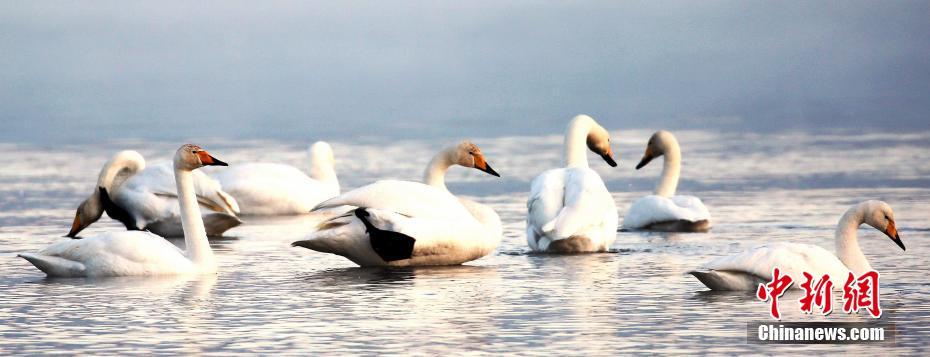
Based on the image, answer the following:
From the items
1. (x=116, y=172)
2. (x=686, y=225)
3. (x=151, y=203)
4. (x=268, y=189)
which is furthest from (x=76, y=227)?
(x=686, y=225)

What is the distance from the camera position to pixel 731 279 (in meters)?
9.77

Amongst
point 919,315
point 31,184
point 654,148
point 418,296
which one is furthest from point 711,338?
point 31,184

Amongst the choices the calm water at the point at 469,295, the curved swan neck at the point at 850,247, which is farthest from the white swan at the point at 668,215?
the curved swan neck at the point at 850,247

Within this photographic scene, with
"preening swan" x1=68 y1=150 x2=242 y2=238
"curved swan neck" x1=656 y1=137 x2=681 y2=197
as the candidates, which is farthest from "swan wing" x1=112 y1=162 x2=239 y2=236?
"curved swan neck" x1=656 y1=137 x2=681 y2=197

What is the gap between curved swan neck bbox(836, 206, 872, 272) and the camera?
10125 millimetres

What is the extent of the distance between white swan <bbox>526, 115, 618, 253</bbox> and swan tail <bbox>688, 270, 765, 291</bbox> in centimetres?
219

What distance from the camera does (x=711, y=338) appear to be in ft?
27.0

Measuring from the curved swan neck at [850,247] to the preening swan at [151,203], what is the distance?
5.29m

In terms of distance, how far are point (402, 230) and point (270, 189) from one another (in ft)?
18.5

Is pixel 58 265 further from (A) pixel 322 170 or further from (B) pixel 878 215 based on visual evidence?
(A) pixel 322 170

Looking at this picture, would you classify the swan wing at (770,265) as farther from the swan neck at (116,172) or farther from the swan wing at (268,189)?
the swan wing at (268,189)

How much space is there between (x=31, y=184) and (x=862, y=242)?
9923mm

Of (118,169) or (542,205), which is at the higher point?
(118,169)

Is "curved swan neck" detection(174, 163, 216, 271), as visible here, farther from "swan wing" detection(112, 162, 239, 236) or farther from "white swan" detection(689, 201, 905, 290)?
"white swan" detection(689, 201, 905, 290)
